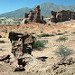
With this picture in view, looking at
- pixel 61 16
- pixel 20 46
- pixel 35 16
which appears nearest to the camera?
pixel 20 46

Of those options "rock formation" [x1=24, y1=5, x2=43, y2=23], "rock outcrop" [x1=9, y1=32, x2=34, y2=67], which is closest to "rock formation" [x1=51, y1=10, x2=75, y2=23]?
"rock formation" [x1=24, y1=5, x2=43, y2=23]

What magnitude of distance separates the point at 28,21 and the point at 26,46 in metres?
35.8

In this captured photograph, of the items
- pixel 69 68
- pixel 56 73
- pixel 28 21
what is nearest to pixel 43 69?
pixel 56 73

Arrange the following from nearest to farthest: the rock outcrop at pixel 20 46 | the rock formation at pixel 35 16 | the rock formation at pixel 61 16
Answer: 1. the rock outcrop at pixel 20 46
2. the rock formation at pixel 35 16
3. the rock formation at pixel 61 16

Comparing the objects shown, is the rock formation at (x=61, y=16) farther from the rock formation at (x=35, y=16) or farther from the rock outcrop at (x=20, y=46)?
the rock outcrop at (x=20, y=46)

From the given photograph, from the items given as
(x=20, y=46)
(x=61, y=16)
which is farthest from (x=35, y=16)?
(x=20, y=46)

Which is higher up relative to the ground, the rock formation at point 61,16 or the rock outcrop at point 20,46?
the rock formation at point 61,16

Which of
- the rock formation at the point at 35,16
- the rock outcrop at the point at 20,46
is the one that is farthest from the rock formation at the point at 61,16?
the rock outcrop at the point at 20,46

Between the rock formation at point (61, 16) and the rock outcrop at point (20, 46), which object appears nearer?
the rock outcrop at point (20, 46)

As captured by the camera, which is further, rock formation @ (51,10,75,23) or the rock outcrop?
rock formation @ (51,10,75,23)

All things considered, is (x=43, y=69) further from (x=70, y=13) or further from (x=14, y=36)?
(x=70, y=13)

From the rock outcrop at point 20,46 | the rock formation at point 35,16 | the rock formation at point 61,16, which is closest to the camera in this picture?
the rock outcrop at point 20,46

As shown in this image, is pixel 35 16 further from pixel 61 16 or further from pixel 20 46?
pixel 20 46

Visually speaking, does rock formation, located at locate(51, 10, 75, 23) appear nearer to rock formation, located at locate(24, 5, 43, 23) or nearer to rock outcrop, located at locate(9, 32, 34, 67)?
rock formation, located at locate(24, 5, 43, 23)
